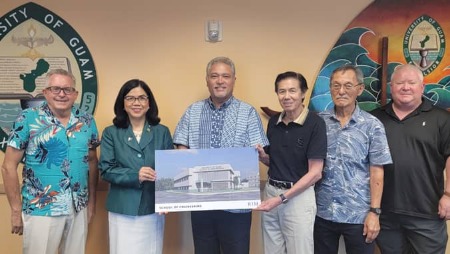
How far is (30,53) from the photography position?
7.79 feet

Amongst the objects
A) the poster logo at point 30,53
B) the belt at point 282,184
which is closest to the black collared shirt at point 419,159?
the belt at point 282,184

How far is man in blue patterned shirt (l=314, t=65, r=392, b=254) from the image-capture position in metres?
1.87

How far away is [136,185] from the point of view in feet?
6.00

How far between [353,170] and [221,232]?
31.0 inches

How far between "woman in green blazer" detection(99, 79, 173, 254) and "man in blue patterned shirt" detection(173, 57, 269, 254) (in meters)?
0.22

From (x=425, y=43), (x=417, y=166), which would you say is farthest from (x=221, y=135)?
(x=425, y=43)

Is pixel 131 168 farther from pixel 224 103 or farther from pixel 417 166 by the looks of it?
pixel 417 166

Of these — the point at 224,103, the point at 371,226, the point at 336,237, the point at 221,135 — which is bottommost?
the point at 336,237

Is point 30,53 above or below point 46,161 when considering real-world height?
above

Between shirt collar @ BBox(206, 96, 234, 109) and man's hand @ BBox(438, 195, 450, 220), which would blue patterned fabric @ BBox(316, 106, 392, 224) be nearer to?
man's hand @ BBox(438, 195, 450, 220)

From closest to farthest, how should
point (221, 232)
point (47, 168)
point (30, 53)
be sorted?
point (47, 168), point (221, 232), point (30, 53)

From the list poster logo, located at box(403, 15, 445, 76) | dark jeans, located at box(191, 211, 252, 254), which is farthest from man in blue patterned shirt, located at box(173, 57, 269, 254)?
poster logo, located at box(403, 15, 445, 76)

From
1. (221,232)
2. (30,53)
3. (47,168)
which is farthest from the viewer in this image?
(30,53)

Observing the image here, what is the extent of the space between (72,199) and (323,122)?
1.40 m
